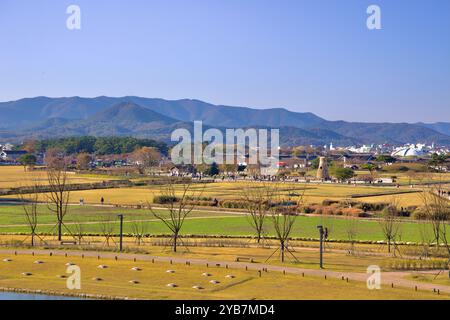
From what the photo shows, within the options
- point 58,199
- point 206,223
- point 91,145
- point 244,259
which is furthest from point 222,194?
point 91,145

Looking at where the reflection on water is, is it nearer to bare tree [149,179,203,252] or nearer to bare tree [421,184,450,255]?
bare tree [421,184,450,255]

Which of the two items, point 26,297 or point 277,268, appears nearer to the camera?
point 26,297

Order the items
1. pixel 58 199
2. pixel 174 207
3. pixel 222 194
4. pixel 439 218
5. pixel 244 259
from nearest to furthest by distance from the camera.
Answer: pixel 244 259, pixel 439 218, pixel 58 199, pixel 174 207, pixel 222 194

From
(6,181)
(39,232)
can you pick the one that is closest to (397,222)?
(39,232)

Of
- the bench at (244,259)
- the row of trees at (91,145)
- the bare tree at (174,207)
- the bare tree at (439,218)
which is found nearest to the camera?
the bench at (244,259)

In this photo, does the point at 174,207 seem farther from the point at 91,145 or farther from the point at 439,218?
the point at 91,145

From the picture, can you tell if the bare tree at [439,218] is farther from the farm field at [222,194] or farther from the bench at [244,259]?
the farm field at [222,194]

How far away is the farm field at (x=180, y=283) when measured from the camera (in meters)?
23.8

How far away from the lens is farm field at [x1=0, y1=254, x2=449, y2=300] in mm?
23750

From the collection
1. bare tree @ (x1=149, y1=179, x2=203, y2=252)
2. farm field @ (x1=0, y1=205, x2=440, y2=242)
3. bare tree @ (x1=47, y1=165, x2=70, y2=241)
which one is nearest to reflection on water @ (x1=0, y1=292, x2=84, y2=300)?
bare tree @ (x1=47, y1=165, x2=70, y2=241)

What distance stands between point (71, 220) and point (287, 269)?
2384 cm

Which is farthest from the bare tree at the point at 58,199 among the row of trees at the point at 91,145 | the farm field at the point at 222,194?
the row of trees at the point at 91,145

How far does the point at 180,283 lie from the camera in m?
25.8
